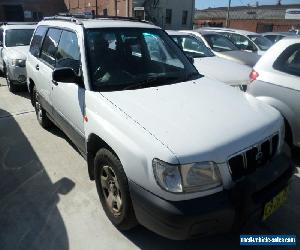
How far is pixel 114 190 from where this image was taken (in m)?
3.06

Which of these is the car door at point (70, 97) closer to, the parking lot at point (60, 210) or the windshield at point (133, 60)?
the windshield at point (133, 60)

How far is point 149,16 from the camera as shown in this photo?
114ft

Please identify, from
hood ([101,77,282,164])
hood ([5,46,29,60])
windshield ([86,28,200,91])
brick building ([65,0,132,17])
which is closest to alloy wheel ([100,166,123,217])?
hood ([101,77,282,164])

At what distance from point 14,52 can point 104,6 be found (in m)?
32.5

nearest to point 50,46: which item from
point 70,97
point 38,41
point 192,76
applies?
point 38,41

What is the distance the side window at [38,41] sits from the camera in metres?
5.13

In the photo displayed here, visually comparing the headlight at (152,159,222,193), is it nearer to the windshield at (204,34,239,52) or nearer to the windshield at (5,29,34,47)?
the windshield at (204,34,239,52)

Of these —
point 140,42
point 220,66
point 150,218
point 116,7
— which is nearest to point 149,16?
point 116,7

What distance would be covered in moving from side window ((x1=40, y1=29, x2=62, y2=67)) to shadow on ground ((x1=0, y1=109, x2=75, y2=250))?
1397 mm

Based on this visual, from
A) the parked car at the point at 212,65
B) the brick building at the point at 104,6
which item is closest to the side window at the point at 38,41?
the parked car at the point at 212,65

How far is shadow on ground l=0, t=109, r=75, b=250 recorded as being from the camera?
3.03 m

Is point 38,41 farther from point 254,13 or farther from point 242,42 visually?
point 254,13

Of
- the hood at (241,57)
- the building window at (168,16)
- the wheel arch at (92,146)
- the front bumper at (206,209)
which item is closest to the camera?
the front bumper at (206,209)

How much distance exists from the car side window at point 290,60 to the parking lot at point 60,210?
143cm
